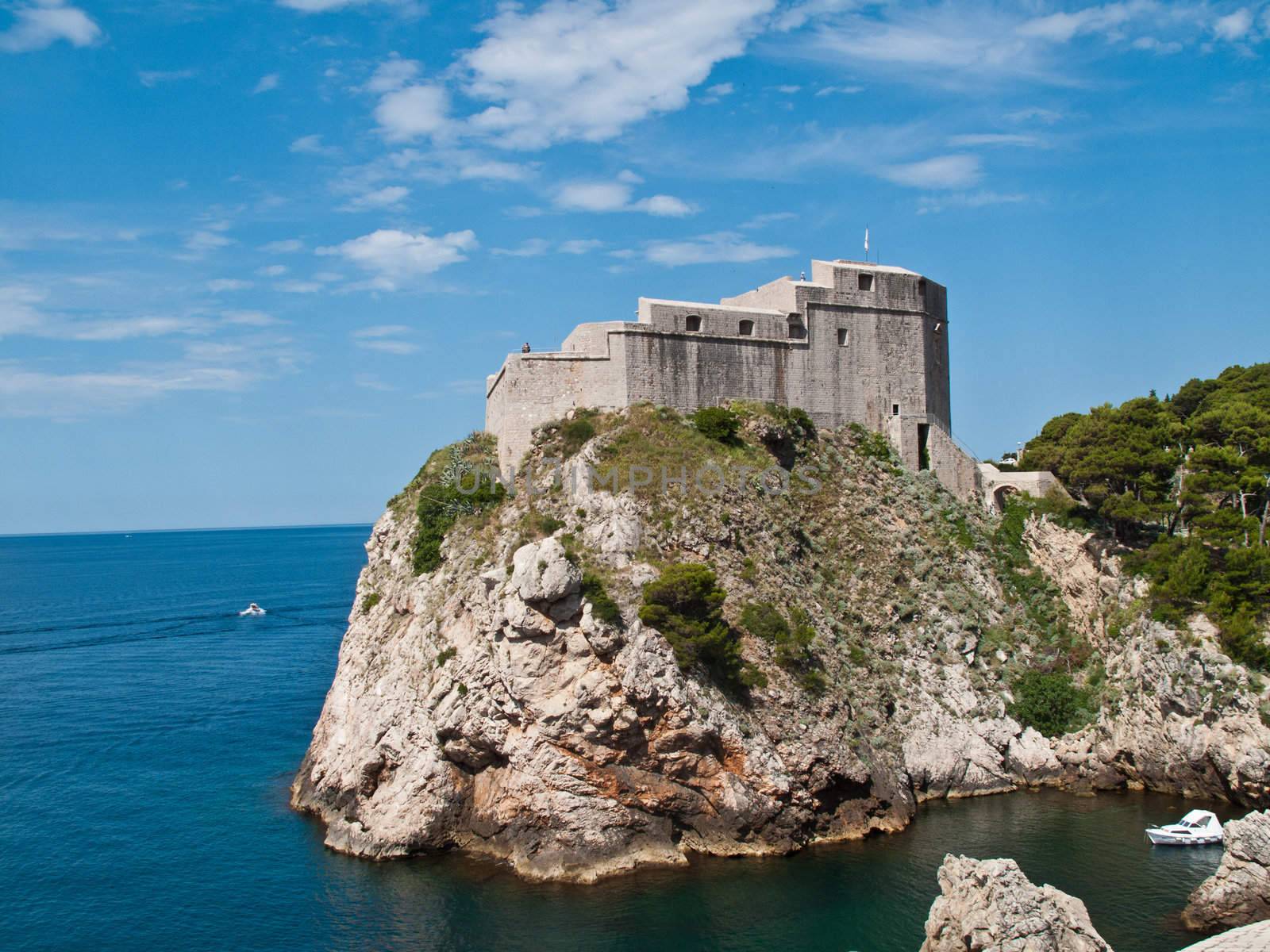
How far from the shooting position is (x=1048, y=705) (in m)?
42.3

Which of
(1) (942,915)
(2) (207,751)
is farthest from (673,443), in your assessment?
(2) (207,751)

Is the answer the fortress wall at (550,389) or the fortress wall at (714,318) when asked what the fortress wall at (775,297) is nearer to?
the fortress wall at (714,318)

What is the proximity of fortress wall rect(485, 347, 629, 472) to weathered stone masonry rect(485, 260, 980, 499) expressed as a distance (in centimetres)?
4

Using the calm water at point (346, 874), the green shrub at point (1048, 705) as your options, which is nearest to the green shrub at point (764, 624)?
the calm water at point (346, 874)

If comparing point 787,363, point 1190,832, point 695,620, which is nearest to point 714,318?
point 787,363

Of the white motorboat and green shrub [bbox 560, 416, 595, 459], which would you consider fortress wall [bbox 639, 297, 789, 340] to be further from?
the white motorboat

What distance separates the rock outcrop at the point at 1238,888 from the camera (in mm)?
28609

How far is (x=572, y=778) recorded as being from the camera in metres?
34.7

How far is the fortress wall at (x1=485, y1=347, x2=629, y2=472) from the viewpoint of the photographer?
4534 cm

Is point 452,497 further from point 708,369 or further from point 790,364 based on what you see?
point 790,364

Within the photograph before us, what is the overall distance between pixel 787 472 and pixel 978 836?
57.0 feet

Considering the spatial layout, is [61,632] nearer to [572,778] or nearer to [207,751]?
[207,751]

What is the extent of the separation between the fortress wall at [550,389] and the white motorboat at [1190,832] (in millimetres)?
26677

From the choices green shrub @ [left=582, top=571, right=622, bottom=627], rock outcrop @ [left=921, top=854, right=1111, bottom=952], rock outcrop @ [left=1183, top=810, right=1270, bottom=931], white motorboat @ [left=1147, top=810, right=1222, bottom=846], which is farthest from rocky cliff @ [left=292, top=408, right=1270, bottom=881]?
rock outcrop @ [left=921, top=854, right=1111, bottom=952]
